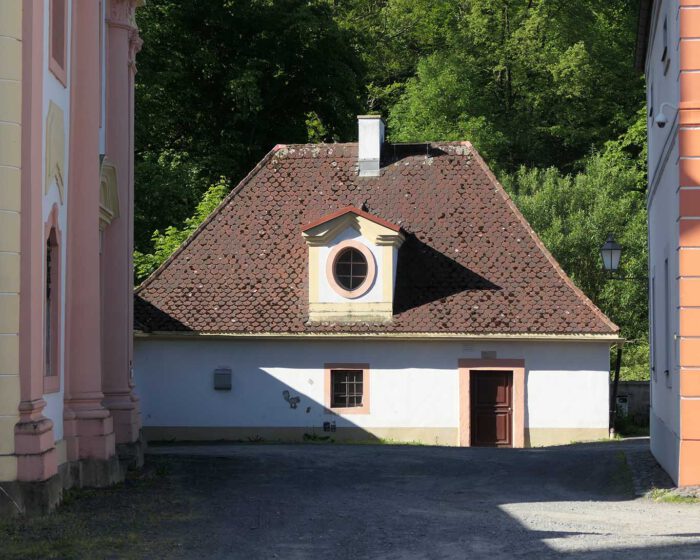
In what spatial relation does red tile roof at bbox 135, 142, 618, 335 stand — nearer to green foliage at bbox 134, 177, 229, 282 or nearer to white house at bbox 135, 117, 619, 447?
white house at bbox 135, 117, 619, 447

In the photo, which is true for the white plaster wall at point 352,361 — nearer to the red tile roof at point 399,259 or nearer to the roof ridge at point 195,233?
the red tile roof at point 399,259

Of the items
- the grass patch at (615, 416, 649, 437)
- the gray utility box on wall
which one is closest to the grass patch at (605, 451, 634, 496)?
the gray utility box on wall

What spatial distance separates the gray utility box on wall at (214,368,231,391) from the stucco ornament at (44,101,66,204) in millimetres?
13752

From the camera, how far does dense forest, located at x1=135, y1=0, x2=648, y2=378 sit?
40.5 m

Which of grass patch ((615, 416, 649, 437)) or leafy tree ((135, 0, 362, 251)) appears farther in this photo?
leafy tree ((135, 0, 362, 251))

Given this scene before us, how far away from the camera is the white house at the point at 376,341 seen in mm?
27984

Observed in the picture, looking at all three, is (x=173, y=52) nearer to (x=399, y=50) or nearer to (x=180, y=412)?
(x=399, y=50)

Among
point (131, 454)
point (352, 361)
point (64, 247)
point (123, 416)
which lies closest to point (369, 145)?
point (352, 361)

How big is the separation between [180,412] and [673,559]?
19756mm

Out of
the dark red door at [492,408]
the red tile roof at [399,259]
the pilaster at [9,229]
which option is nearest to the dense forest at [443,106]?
the red tile roof at [399,259]

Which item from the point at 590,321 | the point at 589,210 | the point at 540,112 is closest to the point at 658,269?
the point at 590,321

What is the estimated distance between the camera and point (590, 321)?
2781cm

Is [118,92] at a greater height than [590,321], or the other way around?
[118,92]

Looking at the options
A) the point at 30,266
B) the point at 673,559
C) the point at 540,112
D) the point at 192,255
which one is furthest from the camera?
the point at 540,112
